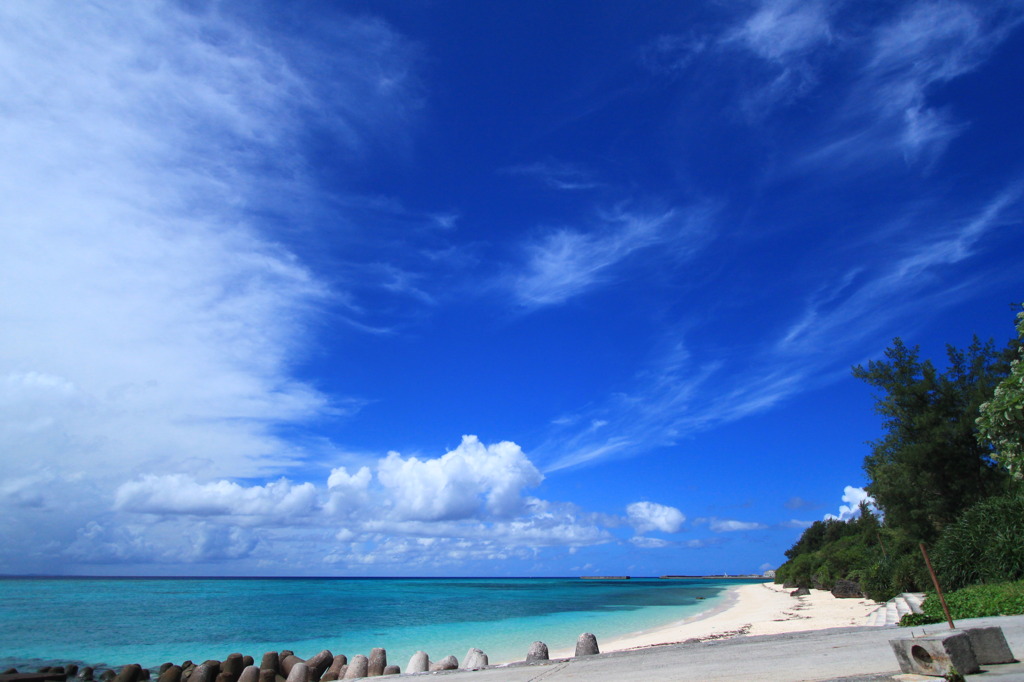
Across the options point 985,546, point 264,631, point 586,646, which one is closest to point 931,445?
point 985,546

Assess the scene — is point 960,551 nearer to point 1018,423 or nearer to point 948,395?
point 948,395

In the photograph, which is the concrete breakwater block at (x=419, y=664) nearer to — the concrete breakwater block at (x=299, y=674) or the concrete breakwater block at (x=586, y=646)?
the concrete breakwater block at (x=299, y=674)

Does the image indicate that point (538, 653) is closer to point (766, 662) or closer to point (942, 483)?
point (766, 662)

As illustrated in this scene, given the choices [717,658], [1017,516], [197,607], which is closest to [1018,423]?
[717,658]

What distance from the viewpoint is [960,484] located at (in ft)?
74.1

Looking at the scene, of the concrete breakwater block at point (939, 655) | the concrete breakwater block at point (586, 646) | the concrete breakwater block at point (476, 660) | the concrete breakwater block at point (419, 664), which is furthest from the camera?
the concrete breakwater block at point (419, 664)

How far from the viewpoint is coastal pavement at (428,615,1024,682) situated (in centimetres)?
800

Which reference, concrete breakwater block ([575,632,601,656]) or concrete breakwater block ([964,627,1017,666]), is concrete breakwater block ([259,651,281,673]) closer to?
concrete breakwater block ([575,632,601,656])

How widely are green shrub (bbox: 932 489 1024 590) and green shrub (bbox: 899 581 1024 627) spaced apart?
1543 mm

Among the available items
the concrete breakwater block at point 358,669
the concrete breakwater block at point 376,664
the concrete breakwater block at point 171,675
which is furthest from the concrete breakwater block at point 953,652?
the concrete breakwater block at point 171,675

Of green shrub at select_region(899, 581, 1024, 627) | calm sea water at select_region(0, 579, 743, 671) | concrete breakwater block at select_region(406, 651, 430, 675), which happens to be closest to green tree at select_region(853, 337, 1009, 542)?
green shrub at select_region(899, 581, 1024, 627)

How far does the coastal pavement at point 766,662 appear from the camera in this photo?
8000mm

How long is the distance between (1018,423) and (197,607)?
5476cm

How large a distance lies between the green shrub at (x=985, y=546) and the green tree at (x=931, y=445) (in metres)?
4.16
